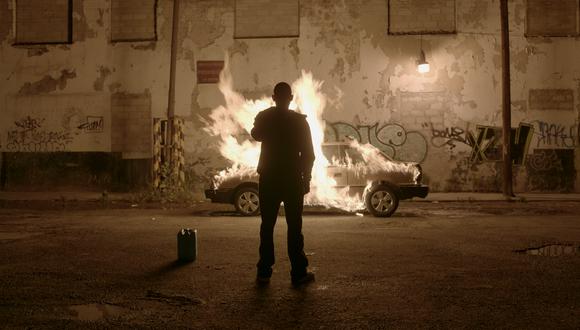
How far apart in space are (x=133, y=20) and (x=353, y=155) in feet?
35.4

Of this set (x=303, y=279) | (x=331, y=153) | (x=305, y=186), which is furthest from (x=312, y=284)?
(x=331, y=153)

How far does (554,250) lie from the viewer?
7.33 metres

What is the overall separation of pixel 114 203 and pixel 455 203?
9049mm

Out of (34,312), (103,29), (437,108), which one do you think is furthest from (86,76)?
(34,312)

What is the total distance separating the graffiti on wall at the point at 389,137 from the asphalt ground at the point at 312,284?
320 inches

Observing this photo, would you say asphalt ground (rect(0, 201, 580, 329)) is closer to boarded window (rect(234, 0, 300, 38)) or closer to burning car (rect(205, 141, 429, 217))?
burning car (rect(205, 141, 429, 217))

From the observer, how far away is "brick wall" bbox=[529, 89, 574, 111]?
18016 millimetres

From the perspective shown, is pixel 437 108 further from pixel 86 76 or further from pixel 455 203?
pixel 86 76

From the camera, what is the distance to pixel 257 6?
1873cm

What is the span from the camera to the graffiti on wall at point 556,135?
1803 cm

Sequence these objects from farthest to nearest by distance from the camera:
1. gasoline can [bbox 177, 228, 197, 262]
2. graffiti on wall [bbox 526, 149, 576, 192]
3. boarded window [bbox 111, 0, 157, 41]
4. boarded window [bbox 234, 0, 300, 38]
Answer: boarded window [bbox 111, 0, 157, 41] → boarded window [bbox 234, 0, 300, 38] → graffiti on wall [bbox 526, 149, 576, 192] → gasoline can [bbox 177, 228, 197, 262]

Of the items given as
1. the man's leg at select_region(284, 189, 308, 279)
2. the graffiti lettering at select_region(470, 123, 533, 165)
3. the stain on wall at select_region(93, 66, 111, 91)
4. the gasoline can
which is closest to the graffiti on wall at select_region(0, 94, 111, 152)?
the stain on wall at select_region(93, 66, 111, 91)

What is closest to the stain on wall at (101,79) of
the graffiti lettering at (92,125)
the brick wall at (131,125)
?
the brick wall at (131,125)

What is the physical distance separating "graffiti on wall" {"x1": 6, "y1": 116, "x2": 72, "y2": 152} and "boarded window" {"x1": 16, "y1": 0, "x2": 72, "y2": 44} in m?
2.74
